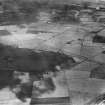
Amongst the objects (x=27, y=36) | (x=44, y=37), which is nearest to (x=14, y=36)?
(x=27, y=36)

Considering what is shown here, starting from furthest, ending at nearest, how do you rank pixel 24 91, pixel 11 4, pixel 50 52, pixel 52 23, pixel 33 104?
1. pixel 11 4
2. pixel 52 23
3. pixel 50 52
4. pixel 24 91
5. pixel 33 104

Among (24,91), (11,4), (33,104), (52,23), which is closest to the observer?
(33,104)

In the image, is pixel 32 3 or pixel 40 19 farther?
pixel 32 3

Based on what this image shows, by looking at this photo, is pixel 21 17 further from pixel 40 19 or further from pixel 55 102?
pixel 55 102

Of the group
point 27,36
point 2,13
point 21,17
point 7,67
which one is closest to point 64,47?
point 27,36

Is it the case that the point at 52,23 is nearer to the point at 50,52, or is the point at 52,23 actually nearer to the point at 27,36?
the point at 27,36

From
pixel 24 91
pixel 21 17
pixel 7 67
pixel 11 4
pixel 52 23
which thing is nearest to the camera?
pixel 24 91

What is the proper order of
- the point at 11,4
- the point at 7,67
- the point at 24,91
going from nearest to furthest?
1. the point at 24,91
2. the point at 7,67
3. the point at 11,4
